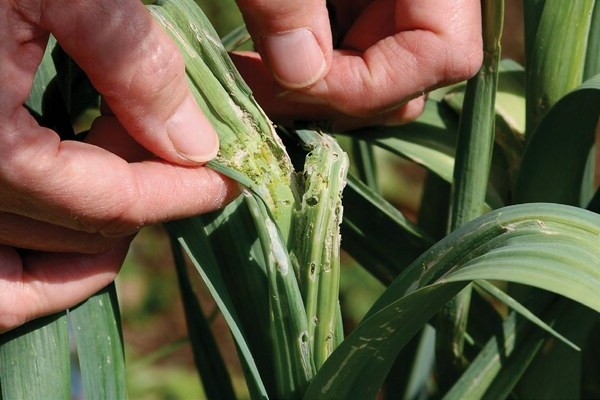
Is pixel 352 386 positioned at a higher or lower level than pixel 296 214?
lower

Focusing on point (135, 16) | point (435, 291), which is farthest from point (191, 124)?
point (435, 291)

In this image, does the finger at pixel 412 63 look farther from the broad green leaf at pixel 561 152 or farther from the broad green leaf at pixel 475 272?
the broad green leaf at pixel 475 272

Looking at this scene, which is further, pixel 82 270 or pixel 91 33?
pixel 82 270

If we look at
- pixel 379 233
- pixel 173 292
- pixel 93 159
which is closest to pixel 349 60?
pixel 379 233

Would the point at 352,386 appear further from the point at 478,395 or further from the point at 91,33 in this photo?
the point at 91,33

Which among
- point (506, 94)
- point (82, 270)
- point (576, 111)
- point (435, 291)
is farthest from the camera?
point (506, 94)

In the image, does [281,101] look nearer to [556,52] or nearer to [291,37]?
[291,37]

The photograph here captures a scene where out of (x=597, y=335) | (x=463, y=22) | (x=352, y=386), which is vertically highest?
(x=463, y=22)
